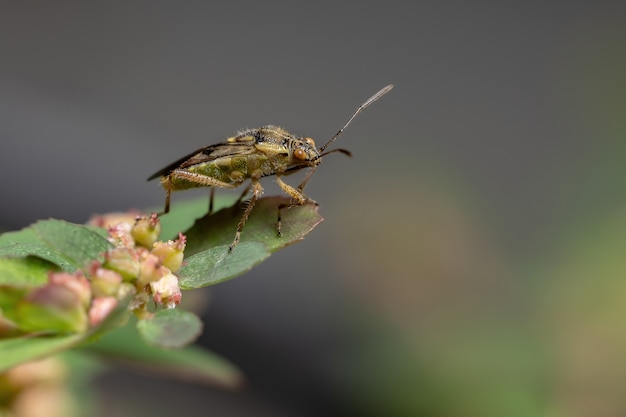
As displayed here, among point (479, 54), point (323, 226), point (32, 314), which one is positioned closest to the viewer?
point (32, 314)

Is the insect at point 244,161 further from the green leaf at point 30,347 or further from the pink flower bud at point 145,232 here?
the green leaf at point 30,347

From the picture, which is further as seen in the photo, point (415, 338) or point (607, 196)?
point (607, 196)

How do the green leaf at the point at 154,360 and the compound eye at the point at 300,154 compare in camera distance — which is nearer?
the green leaf at the point at 154,360

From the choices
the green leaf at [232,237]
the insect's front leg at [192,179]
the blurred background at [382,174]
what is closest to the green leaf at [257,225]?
the green leaf at [232,237]

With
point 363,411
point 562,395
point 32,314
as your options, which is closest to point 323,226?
point 363,411

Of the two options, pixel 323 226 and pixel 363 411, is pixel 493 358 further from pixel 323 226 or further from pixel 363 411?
pixel 323 226

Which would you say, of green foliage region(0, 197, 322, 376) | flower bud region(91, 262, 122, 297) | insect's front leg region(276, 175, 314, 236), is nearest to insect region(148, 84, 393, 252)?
insect's front leg region(276, 175, 314, 236)

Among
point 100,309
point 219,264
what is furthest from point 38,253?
point 219,264

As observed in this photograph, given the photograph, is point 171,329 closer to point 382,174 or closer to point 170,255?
point 170,255
